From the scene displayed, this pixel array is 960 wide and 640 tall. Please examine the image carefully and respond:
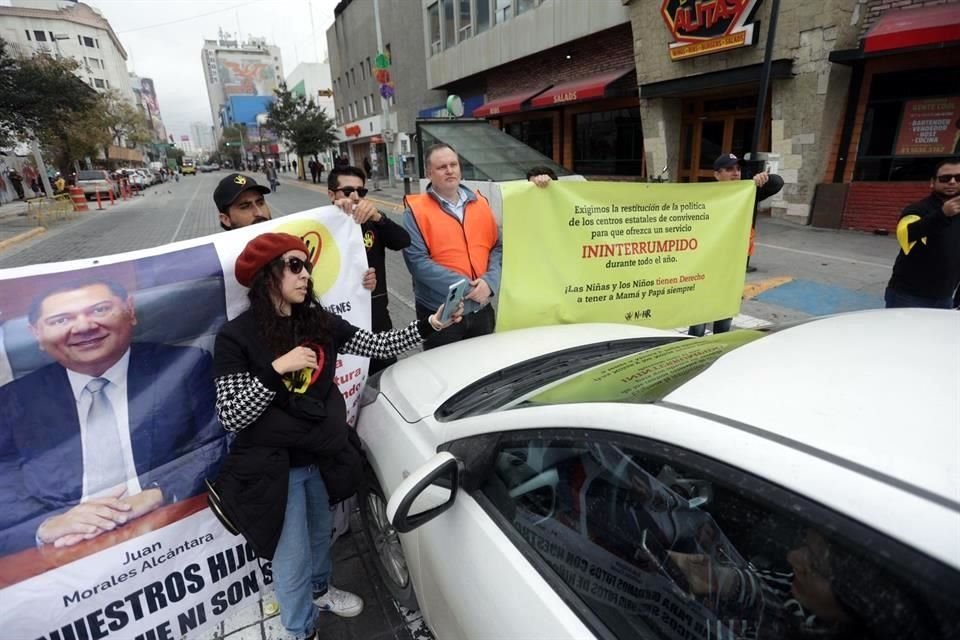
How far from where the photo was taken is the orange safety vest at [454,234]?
3.17m

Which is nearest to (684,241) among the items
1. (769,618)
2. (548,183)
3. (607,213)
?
(607,213)

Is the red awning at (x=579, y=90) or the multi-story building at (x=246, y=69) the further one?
the multi-story building at (x=246, y=69)

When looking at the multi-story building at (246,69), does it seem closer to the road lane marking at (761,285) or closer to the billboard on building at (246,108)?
the billboard on building at (246,108)

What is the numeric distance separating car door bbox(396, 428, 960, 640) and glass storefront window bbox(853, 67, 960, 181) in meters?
10.9

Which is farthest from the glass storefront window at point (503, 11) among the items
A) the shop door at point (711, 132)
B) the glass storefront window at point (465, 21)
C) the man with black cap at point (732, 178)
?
the man with black cap at point (732, 178)

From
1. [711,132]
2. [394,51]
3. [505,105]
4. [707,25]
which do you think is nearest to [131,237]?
[505,105]

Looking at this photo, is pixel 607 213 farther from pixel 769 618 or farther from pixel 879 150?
pixel 879 150

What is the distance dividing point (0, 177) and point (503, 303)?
3876 cm

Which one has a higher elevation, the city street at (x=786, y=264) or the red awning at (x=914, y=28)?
the red awning at (x=914, y=28)

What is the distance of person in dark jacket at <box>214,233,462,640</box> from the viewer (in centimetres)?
180

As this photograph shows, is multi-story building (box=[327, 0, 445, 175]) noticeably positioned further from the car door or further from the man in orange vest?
the car door

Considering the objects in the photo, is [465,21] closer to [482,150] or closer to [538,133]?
[538,133]

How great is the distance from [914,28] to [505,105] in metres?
14.2

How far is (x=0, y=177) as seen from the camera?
28688mm
